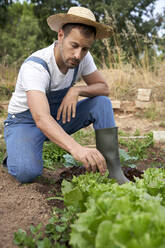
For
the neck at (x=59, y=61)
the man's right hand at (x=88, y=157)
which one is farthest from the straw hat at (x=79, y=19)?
the man's right hand at (x=88, y=157)

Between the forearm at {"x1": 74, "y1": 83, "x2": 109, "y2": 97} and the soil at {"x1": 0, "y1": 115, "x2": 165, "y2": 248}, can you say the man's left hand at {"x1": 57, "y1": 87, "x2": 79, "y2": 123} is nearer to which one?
the forearm at {"x1": 74, "y1": 83, "x2": 109, "y2": 97}

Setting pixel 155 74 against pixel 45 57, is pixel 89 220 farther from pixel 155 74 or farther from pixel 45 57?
pixel 155 74

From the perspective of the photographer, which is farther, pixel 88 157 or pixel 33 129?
pixel 33 129

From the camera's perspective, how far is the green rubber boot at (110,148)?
8.96 feet

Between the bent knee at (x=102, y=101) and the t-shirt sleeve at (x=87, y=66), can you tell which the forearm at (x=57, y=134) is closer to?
the bent knee at (x=102, y=101)

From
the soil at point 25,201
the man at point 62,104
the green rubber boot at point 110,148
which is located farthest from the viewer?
the green rubber boot at point 110,148

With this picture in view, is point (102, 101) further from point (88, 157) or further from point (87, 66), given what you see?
point (88, 157)

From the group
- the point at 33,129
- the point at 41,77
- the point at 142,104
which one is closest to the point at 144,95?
the point at 142,104

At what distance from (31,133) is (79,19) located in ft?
3.94

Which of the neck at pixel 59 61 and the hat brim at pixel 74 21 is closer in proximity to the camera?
the hat brim at pixel 74 21

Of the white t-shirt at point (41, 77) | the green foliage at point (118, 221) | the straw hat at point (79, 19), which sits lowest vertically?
the green foliage at point (118, 221)

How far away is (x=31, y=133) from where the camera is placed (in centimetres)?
293

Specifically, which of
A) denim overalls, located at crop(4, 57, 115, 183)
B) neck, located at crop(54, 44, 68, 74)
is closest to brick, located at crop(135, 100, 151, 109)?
denim overalls, located at crop(4, 57, 115, 183)

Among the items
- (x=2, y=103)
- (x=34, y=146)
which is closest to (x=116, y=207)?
(x=34, y=146)
